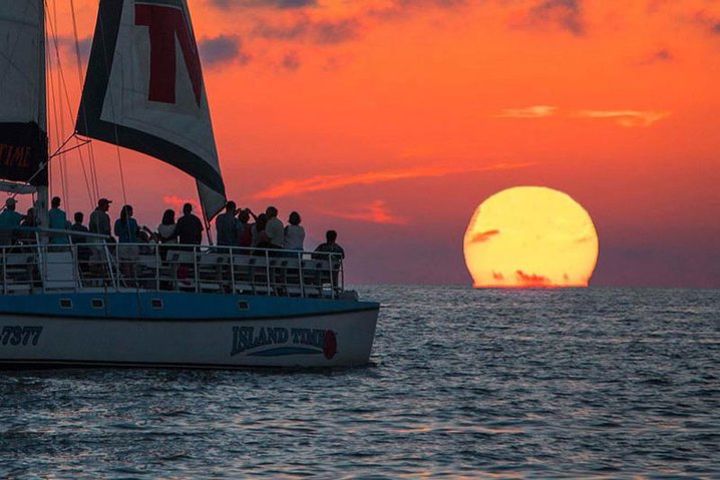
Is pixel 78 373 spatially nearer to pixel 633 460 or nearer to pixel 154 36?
pixel 154 36

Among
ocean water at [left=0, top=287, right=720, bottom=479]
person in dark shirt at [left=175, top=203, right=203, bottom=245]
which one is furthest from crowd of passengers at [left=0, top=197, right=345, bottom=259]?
ocean water at [left=0, top=287, right=720, bottom=479]

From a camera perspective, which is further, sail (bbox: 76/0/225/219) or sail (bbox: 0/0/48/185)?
sail (bbox: 76/0/225/219)

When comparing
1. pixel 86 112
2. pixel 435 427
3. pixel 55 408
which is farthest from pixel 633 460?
pixel 86 112

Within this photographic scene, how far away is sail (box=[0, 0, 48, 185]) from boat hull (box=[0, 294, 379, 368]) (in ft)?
13.4

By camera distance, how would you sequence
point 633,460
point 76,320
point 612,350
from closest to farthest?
point 633,460 → point 76,320 → point 612,350

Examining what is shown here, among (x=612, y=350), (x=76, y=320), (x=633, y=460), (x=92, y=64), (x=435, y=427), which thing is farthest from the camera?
(x=612, y=350)

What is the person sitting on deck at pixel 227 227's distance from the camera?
29859 millimetres

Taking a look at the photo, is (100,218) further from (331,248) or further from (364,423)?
(364,423)

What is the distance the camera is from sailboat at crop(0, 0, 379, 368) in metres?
26.3

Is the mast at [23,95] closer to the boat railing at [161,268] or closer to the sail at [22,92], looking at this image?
the sail at [22,92]

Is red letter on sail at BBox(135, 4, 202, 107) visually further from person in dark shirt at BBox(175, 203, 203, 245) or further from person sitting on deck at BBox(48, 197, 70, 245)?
person sitting on deck at BBox(48, 197, 70, 245)

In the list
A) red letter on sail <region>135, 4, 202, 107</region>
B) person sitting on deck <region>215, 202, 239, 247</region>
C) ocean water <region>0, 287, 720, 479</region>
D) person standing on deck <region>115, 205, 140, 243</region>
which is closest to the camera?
ocean water <region>0, 287, 720, 479</region>

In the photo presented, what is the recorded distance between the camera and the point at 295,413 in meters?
22.9

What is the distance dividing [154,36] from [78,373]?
27.0 feet
